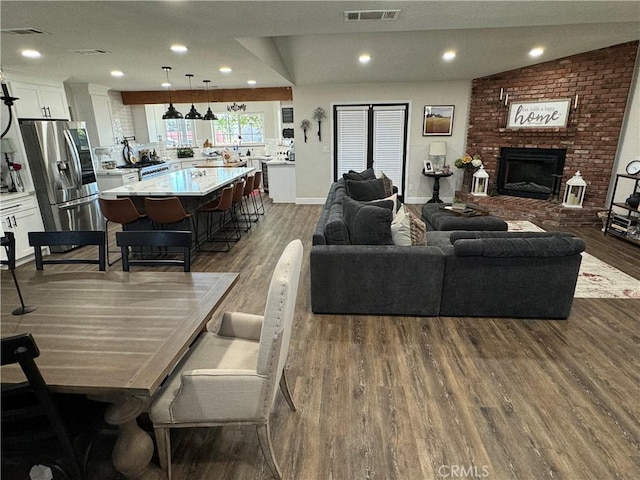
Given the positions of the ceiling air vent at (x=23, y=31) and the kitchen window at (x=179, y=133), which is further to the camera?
the kitchen window at (x=179, y=133)

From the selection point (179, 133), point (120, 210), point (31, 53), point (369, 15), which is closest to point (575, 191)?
point (369, 15)

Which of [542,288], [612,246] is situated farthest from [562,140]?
[542,288]

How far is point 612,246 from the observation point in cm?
476

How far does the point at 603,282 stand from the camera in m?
3.71

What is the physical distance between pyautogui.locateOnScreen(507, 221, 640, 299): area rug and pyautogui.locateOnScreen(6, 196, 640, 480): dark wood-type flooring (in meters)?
0.21

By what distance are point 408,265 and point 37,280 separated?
249 cm

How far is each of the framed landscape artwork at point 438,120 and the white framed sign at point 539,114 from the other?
1091 mm

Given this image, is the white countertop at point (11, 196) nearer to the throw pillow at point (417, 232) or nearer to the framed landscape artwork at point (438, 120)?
the throw pillow at point (417, 232)

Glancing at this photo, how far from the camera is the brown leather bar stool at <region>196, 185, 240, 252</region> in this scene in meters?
4.74

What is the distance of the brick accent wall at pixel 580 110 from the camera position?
5.19 m

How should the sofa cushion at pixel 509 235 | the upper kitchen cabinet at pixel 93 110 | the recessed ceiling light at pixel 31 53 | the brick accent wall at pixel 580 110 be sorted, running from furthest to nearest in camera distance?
the upper kitchen cabinet at pixel 93 110, the brick accent wall at pixel 580 110, the recessed ceiling light at pixel 31 53, the sofa cushion at pixel 509 235

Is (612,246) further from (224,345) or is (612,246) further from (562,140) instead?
(224,345)

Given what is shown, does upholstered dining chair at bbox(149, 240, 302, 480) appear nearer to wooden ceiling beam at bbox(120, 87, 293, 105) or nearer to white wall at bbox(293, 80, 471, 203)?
white wall at bbox(293, 80, 471, 203)

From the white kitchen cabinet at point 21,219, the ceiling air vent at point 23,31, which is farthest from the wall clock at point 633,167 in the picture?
the white kitchen cabinet at point 21,219
